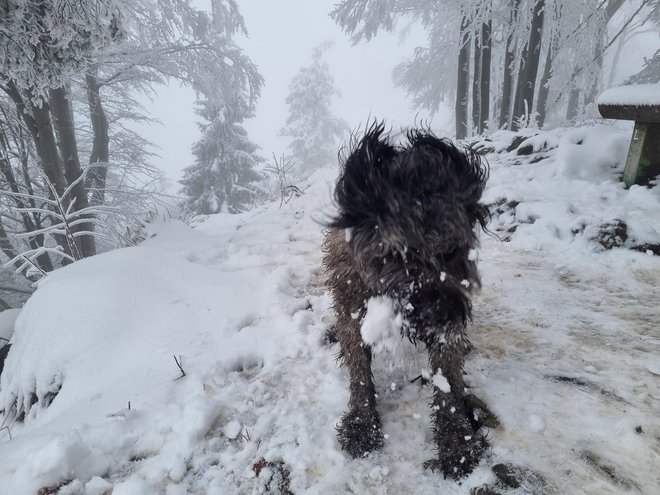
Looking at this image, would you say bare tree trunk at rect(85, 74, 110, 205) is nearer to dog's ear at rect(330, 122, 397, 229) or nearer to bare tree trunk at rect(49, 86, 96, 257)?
bare tree trunk at rect(49, 86, 96, 257)

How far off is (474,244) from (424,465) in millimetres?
1204

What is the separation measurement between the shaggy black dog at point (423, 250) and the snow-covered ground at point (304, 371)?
0.51 feet

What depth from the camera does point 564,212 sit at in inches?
174

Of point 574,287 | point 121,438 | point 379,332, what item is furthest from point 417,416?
point 574,287

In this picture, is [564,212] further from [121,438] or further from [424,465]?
[121,438]

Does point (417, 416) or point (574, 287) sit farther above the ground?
point (417, 416)

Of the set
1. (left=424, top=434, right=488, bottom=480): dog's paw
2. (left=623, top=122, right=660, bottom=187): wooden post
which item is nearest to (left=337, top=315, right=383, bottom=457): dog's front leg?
(left=424, top=434, right=488, bottom=480): dog's paw

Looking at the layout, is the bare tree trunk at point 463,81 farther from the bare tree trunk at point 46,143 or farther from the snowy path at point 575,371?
the bare tree trunk at point 46,143

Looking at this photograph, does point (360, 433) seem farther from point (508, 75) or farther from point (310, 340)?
point (508, 75)

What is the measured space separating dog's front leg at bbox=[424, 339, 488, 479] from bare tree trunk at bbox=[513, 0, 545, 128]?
904 cm

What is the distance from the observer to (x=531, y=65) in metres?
8.85

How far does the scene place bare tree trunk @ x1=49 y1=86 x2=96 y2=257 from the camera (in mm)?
7355

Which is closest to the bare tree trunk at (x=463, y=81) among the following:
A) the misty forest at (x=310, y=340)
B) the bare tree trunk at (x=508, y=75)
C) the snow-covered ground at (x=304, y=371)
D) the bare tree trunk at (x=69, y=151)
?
the bare tree trunk at (x=508, y=75)

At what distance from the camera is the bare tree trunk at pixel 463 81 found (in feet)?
34.1
